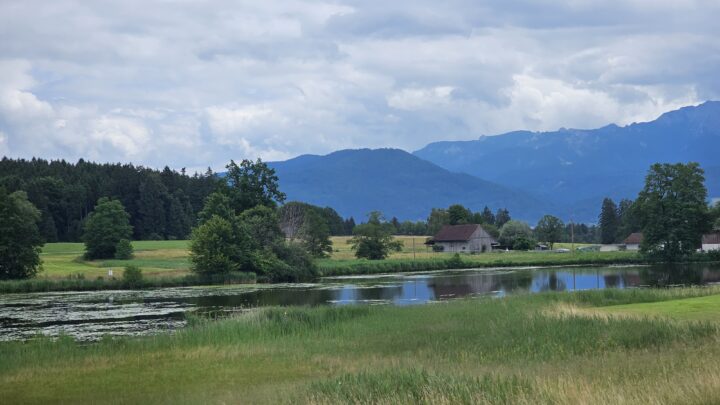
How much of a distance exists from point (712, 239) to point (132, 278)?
287ft

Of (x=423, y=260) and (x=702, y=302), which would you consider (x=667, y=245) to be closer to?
(x=423, y=260)

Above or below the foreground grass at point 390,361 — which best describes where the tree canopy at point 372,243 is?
above

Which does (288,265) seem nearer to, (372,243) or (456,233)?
(372,243)

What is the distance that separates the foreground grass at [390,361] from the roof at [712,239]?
91599 millimetres

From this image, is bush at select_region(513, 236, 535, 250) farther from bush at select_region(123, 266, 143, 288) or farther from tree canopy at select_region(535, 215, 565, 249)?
bush at select_region(123, 266, 143, 288)

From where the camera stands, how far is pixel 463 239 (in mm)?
133875

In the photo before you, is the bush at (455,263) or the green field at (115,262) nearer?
the green field at (115,262)

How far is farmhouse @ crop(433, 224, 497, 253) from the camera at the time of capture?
440ft

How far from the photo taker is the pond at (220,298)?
36625 millimetres

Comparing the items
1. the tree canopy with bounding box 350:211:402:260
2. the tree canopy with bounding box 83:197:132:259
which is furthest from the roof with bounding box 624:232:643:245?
the tree canopy with bounding box 83:197:132:259

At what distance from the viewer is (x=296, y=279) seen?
268 feet

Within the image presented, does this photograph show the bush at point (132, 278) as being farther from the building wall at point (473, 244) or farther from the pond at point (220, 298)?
the building wall at point (473, 244)

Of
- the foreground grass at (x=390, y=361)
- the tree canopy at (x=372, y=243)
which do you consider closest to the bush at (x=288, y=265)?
the tree canopy at (x=372, y=243)

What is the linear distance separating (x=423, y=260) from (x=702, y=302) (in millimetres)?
67413
